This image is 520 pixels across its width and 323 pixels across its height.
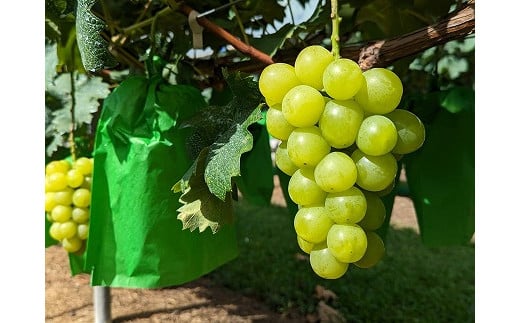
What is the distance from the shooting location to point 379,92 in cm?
50

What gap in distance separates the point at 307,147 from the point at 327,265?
116 mm

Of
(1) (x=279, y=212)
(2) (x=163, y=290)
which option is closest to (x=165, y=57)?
(2) (x=163, y=290)

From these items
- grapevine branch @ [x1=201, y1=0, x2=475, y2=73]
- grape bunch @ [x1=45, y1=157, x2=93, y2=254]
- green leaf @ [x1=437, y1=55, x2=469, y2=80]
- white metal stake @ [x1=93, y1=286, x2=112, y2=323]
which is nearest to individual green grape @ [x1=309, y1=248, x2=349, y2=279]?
grapevine branch @ [x1=201, y1=0, x2=475, y2=73]

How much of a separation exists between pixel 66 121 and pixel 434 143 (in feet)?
2.58

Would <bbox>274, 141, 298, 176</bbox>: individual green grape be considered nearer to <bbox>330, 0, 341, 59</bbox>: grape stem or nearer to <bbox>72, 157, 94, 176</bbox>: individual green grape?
<bbox>330, 0, 341, 59</bbox>: grape stem

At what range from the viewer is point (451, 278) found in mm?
2564

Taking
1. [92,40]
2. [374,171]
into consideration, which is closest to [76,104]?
[92,40]

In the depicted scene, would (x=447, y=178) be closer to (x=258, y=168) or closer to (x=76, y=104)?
(x=258, y=168)

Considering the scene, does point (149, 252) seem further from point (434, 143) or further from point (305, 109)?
point (434, 143)

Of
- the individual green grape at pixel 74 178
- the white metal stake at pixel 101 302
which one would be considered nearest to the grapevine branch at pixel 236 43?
the individual green grape at pixel 74 178

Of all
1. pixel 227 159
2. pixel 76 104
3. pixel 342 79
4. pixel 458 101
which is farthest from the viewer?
pixel 76 104

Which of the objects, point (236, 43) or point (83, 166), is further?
point (83, 166)

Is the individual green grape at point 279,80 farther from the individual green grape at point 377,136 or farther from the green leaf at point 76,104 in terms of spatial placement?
the green leaf at point 76,104

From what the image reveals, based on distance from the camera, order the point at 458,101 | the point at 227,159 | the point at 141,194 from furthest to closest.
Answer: the point at 458,101, the point at 141,194, the point at 227,159
